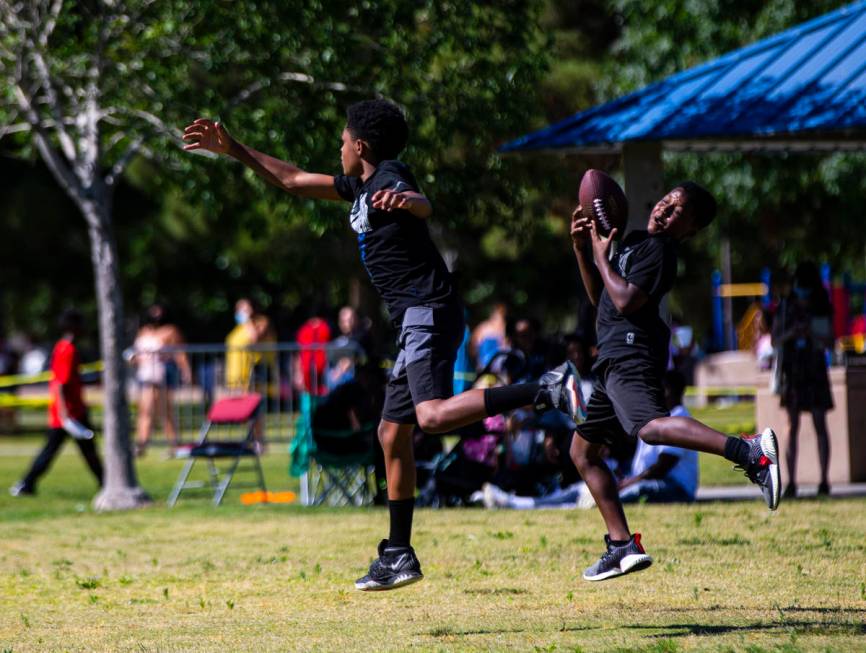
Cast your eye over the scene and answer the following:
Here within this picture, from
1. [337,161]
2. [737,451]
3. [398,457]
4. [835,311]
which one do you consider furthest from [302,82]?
[835,311]

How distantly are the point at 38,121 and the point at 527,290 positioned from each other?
3108 centimetres

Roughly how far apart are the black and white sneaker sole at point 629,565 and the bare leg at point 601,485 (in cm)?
14

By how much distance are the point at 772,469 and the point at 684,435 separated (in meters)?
0.39

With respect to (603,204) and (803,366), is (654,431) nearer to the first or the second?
(603,204)

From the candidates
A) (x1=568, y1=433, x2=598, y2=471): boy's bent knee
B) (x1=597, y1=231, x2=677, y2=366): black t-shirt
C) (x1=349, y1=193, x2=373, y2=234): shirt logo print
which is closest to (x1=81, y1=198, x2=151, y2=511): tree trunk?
(x1=349, y1=193, x2=373, y2=234): shirt logo print

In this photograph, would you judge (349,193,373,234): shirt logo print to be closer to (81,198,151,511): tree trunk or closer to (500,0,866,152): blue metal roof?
(500,0,866,152): blue metal roof

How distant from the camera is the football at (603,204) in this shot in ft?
21.9

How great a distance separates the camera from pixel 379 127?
679 centimetres

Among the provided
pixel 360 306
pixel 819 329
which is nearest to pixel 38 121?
pixel 819 329

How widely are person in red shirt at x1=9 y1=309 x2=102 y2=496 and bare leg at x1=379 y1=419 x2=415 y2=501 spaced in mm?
8755

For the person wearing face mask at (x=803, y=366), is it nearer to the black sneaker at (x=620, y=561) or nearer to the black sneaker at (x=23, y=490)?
the black sneaker at (x=620, y=561)

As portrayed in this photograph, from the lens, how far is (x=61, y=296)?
142 ft

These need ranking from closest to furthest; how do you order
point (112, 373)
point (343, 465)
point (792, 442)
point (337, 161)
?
point (792, 442) → point (337, 161) → point (343, 465) → point (112, 373)

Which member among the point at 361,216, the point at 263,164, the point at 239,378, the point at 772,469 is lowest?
the point at 239,378
